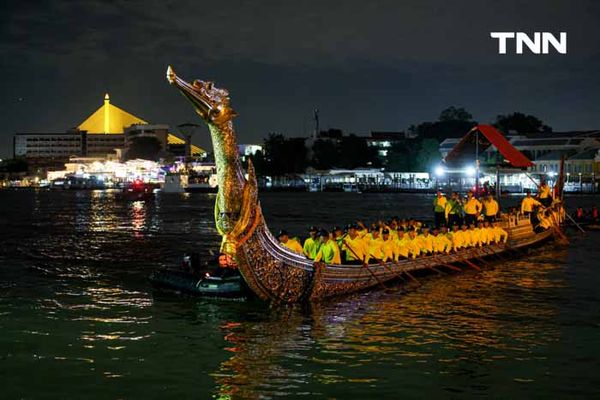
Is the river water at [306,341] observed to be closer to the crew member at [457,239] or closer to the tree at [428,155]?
the crew member at [457,239]

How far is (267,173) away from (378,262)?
91.0 metres

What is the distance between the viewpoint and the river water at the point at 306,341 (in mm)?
10117

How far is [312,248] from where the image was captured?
16.0m

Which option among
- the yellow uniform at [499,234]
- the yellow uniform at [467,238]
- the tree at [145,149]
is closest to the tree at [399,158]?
the tree at [145,149]

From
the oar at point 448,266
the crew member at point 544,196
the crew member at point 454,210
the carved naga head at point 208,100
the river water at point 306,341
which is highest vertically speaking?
the carved naga head at point 208,100

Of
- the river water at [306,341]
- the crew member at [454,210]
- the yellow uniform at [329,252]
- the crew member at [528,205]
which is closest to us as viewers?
the river water at [306,341]

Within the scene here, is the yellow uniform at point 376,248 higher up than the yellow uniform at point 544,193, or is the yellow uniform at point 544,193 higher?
the yellow uniform at point 544,193

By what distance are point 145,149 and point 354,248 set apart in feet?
483

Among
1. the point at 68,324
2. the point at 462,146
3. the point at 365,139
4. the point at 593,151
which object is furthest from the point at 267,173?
the point at 68,324

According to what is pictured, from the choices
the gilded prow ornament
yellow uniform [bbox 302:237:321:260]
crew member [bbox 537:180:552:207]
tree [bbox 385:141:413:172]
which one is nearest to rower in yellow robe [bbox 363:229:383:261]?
the gilded prow ornament

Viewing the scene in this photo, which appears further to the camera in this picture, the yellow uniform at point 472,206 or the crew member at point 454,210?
the crew member at point 454,210

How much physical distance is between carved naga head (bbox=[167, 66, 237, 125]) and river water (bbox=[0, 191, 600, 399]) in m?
3.69

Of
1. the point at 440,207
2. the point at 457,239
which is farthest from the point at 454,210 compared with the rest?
the point at 457,239

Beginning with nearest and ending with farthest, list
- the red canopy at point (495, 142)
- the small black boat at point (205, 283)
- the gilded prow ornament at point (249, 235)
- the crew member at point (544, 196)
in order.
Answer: the gilded prow ornament at point (249, 235), the small black boat at point (205, 283), the red canopy at point (495, 142), the crew member at point (544, 196)
